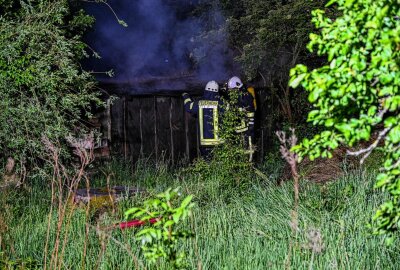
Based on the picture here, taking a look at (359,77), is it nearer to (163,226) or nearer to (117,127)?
(163,226)

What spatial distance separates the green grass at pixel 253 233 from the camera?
435 cm

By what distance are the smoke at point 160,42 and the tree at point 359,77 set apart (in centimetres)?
860

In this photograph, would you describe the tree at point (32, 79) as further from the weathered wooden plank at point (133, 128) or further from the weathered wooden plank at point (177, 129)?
the weathered wooden plank at point (177, 129)

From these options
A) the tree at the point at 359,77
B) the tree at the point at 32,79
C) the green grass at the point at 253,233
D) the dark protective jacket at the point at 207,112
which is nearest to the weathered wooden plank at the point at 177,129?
the dark protective jacket at the point at 207,112

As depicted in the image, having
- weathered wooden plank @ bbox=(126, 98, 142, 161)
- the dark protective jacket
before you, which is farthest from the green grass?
weathered wooden plank @ bbox=(126, 98, 142, 161)

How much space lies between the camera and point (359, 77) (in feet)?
7.37

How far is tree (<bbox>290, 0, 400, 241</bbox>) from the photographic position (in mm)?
2221

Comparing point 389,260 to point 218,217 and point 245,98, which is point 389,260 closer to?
point 218,217

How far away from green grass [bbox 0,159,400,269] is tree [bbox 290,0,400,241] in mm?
1196

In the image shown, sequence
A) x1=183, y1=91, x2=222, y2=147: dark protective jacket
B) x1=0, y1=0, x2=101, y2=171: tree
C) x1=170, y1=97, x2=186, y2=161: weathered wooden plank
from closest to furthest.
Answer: x1=0, y1=0, x2=101, y2=171: tree
x1=183, y1=91, x2=222, y2=147: dark protective jacket
x1=170, y1=97, x2=186, y2=161: weathered wooden plank

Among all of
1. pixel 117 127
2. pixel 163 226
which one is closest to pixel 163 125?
pixel 117 127

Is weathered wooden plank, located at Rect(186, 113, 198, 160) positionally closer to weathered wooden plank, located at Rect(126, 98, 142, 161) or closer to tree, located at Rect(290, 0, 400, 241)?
weathered wooden plank, located at Rect(126, 98, 142, 161)

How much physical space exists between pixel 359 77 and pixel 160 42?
1027 centimetres

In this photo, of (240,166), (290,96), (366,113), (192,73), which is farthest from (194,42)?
(366,113)
